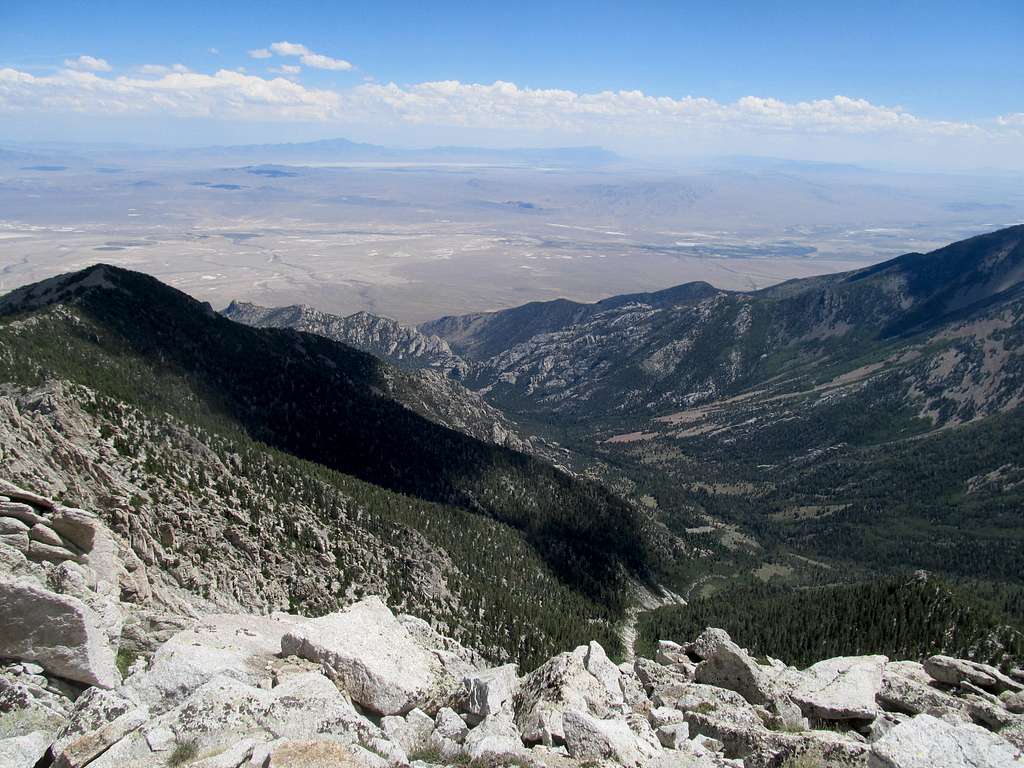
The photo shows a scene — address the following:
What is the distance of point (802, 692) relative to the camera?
35250 mm

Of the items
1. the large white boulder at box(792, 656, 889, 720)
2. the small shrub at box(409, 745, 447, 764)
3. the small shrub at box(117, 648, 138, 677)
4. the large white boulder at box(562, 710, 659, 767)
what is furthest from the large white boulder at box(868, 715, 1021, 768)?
the small shrub at box(117, 648, 138, 677)

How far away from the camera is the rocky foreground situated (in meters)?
21.4

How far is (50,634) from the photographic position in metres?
25.9

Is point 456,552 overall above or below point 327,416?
below

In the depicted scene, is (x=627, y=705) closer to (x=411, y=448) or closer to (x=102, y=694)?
(x=102, y=694)

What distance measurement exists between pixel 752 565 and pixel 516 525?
77.5m

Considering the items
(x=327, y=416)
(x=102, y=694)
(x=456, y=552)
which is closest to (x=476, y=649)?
(x=456, y=552)

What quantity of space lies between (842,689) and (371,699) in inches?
949

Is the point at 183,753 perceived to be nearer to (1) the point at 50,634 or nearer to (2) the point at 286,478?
(1) the point at 50,634

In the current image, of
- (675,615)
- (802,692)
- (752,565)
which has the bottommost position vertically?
(752,565)

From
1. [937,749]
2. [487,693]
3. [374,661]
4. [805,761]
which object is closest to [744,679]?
[805,761]

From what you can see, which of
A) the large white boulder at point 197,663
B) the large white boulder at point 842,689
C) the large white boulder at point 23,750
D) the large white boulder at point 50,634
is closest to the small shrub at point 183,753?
the large white boulder at point 23,750

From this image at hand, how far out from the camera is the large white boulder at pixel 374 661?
93.7 ft

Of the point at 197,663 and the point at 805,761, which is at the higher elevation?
the point at 197,663
